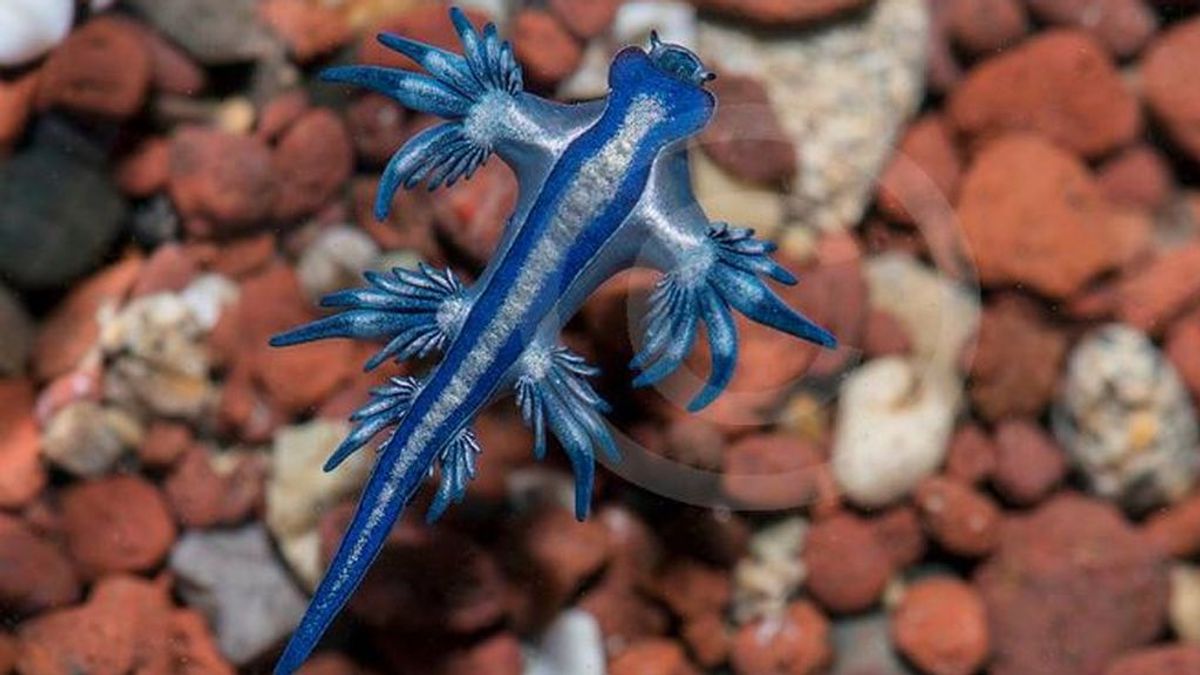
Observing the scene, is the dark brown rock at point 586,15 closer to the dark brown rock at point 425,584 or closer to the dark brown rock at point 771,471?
the dark brown rock at point 771,471

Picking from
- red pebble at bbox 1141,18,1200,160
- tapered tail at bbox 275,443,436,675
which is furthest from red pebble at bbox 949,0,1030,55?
tapered tail at bbox 275,443,436,675

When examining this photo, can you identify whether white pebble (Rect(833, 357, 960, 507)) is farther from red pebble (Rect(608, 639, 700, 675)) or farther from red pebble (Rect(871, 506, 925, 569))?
red pebble (Rect(608, 639, 700, 675))

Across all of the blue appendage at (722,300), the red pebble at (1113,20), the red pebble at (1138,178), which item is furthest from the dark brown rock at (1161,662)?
the red pebble at (1113,20)

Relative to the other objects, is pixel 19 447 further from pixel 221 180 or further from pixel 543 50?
pixel 543 50

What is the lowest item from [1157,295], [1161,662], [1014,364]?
[1161,662]

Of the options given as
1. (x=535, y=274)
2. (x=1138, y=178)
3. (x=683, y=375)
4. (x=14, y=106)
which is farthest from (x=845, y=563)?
(x=14, y=106)

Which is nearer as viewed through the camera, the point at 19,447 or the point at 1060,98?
the point at 19,447
